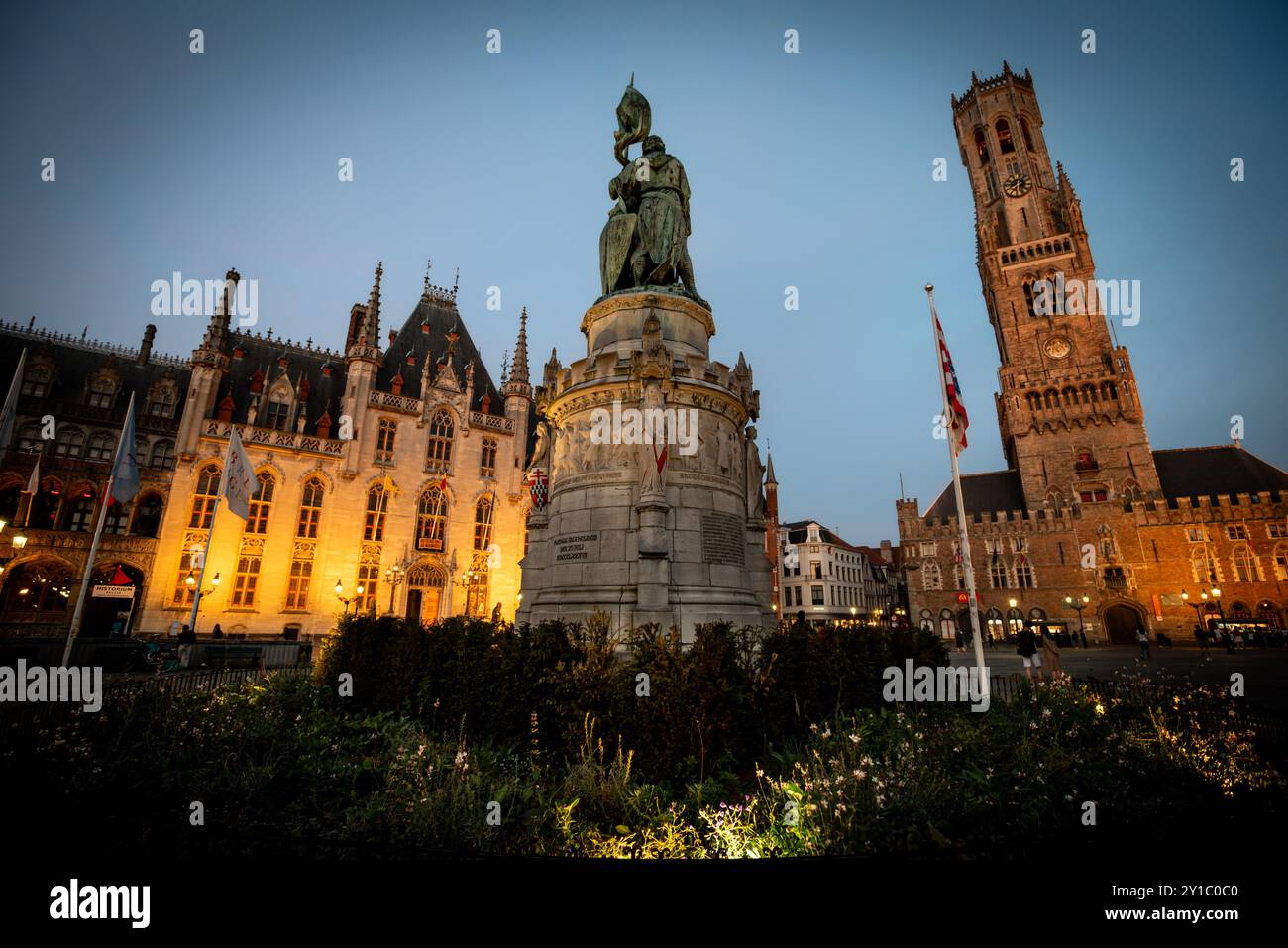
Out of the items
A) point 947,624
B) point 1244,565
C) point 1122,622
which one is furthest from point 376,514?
point 1244,565

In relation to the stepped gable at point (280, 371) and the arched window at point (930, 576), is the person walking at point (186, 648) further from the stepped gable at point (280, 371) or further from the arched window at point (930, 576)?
the arched window at point (930, 576)

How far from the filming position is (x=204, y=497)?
104 ft

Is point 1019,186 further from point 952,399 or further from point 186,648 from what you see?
point 186,648

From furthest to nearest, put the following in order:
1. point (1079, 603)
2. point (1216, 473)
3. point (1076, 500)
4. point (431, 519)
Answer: point (1076, 500)
point (1216, 473)
point (1079, 603)
point (431, 519)

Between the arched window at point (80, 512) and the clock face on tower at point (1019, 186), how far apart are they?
8623 centimetres

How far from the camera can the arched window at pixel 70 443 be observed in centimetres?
3052

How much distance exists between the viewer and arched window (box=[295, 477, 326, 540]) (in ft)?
109

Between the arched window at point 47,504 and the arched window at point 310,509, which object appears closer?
the arched window at point 47,504

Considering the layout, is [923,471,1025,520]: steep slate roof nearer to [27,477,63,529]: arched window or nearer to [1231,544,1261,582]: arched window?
[1231,544,1261,582]: arched window

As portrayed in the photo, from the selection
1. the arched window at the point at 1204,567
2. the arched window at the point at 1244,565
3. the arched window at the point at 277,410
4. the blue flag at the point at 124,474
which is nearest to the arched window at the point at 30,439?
the arched window at the point at 277,410

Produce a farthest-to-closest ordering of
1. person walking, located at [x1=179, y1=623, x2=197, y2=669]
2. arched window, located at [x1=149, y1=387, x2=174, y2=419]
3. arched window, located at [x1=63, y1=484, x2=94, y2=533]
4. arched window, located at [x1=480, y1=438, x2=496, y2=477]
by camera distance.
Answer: arched window, located at [x1=480, y1=438, x2=496, y2=477] → arched window, located at [x1=149, y1=387, x2=174, y2=419] → arched window, located at [x1=63, y1=484, x2=94, y2=533] → person walking, located at [x1=179, y1=623, x2=197, y2=669]

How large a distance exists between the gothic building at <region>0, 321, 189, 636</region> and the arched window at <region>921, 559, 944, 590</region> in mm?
58028

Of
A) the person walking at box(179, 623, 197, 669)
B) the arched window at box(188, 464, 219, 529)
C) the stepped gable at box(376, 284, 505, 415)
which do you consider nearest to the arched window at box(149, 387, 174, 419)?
the arched window at box(188, 464, 219, 529)

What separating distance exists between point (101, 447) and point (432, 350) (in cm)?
2023
